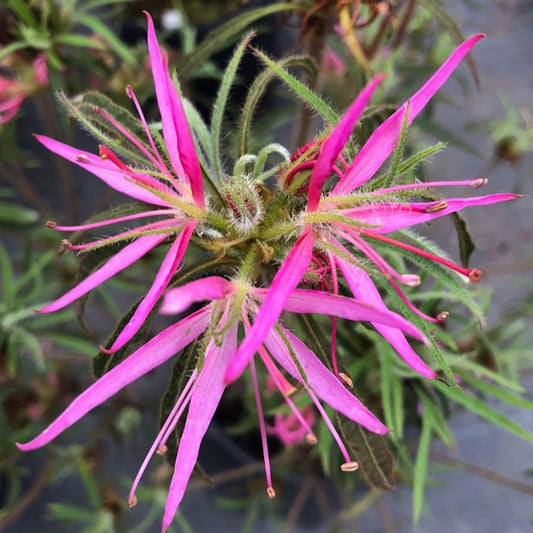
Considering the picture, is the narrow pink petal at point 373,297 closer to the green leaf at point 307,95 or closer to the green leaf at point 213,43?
the green leaf at point 307,95

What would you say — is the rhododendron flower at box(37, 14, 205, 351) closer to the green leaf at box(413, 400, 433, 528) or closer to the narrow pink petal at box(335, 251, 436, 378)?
the narrow pink petal at box(335, 251, 436, 378)

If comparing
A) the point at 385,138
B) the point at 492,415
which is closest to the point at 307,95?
the point at 385,138

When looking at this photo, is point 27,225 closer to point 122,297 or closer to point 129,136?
point 122,297

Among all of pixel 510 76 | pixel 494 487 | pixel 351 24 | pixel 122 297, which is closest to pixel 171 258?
pixel 351 24

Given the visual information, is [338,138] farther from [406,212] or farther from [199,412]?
[199,412]

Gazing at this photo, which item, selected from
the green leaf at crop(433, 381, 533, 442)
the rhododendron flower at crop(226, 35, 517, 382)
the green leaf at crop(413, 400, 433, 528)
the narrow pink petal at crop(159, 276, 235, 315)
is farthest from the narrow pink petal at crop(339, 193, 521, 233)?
the green leaf at crop(413, 400, 433, 528)

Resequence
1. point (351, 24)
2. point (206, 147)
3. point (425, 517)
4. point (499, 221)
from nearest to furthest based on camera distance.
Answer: point (206, 147), point (351, 24), point (425, 517), point (499, 221)
